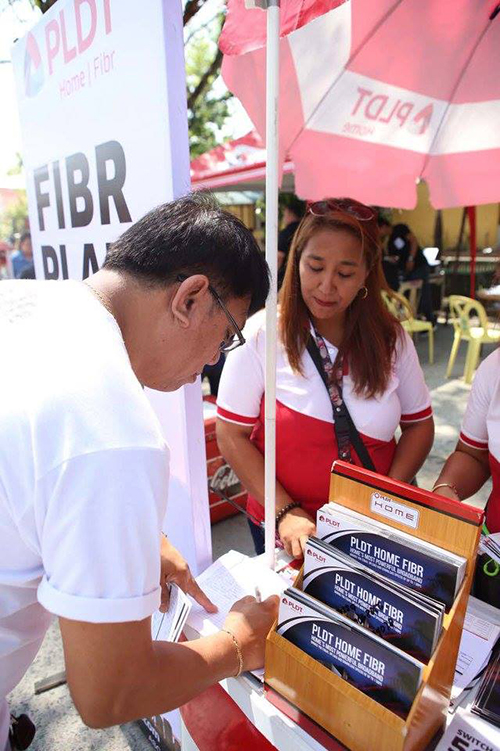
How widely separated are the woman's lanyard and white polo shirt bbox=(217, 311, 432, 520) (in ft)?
0.06

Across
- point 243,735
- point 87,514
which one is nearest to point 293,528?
point 243,735

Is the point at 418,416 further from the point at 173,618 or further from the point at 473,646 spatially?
the point at 173,618

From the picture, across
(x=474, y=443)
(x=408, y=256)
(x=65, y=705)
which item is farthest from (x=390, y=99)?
(x=408, y=256)

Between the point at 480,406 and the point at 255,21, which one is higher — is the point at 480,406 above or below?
below

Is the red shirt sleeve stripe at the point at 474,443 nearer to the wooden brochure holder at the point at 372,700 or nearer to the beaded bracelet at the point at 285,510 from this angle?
the beaded bracelet at the point at 285,510

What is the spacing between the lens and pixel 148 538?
0.67m

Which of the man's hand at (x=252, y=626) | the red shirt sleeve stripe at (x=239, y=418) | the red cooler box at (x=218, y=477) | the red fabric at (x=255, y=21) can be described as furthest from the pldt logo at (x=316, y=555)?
the red cooler box at (x=218, y=477)

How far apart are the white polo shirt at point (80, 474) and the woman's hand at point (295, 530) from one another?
2.44ft

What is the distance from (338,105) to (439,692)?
1.98 meters

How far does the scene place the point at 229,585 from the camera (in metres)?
1.27

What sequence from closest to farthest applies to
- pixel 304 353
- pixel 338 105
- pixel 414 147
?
1. pixel 304 353
2. pixel 338 105
3. pixel 414 147

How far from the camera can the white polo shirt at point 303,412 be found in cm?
155

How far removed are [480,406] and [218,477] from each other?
6.32 feet

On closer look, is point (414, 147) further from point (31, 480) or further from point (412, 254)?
point (412, 254)
